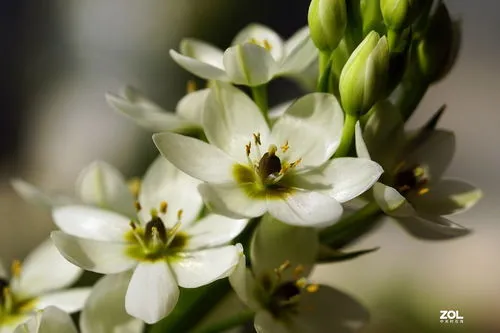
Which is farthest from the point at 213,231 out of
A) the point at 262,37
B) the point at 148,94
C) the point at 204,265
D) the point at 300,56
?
the point at 148,94

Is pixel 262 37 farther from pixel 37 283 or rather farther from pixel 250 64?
pixel 37 283

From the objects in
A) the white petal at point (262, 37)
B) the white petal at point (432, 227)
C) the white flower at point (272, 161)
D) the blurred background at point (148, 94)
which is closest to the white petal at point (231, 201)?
the white flower at point (272, 161)

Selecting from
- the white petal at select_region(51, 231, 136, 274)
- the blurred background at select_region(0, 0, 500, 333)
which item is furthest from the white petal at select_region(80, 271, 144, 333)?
the blurred background at select_region(0, 0, 500, 333)

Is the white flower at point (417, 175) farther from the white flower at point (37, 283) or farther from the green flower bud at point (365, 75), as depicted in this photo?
the white flower at point (37, 283)

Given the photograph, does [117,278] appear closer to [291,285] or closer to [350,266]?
[291,285]

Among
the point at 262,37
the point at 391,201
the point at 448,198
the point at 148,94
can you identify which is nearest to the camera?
the point at 391,201

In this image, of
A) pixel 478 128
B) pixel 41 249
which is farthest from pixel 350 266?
pixel 41 249
